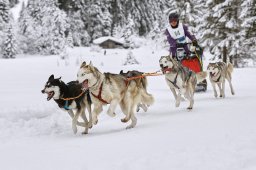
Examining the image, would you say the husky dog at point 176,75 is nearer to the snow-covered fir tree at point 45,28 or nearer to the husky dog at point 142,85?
the husky dog at point 142,85

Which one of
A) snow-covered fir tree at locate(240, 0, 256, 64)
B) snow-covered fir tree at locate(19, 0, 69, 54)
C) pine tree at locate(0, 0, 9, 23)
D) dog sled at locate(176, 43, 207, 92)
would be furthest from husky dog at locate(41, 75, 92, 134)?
pine tree at locate(0, 0, 9, 23)

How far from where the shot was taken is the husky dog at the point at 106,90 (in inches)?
241

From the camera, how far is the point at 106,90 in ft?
20.4

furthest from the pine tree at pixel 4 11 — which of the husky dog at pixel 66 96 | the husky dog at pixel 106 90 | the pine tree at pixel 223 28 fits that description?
the husky dog at pixel 106 90

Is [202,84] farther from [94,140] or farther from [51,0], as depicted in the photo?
[51,0]

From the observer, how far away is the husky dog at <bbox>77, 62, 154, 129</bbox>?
6125 mm

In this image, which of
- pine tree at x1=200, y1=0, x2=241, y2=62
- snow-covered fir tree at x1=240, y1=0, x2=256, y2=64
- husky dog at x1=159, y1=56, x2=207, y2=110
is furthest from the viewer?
pine tree at x1=200, y1=0, x2=241, y2=62

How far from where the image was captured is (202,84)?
11539mm

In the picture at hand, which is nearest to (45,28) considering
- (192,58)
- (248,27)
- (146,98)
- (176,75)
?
(248,27)

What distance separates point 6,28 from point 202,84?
3927 centimetres

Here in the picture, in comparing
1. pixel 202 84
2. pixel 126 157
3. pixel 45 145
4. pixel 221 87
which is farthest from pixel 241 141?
pixel 202 84

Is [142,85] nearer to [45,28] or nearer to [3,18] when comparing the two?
[45,28]

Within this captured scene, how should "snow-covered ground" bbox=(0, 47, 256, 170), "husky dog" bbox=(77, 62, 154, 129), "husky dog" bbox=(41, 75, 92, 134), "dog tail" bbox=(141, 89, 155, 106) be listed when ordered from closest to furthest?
1. "snow-covered ground" bbox=(0, 47, 256, 170)
2. "husky dog" bbox=(77, 62, 154, 129)
3. "husky dog" bbox=(41, 75, 92, 134)
4. "dog tail" bbox=(141, 89, 155, 106)

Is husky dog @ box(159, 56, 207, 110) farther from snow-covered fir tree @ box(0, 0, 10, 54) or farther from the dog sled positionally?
snow-covered fir tree @ box(0, 0, 10, 54)
